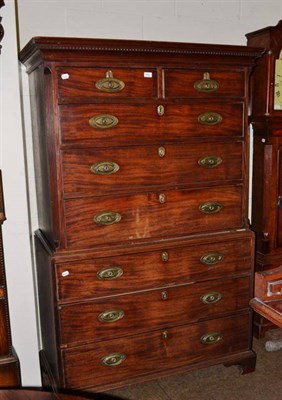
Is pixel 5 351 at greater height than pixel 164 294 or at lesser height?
lesser

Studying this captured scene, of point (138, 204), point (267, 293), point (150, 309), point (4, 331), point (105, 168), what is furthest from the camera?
point (150, 309)

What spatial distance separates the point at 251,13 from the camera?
307 cm

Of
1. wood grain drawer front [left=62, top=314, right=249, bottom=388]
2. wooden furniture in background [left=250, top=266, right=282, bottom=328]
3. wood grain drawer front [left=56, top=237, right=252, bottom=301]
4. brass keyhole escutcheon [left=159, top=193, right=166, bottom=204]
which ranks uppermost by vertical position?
brass keyhole escutcheon [left=159, top=193, right=166, bottom=204]

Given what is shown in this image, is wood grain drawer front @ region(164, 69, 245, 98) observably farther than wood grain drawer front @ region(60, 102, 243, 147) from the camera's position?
Yes

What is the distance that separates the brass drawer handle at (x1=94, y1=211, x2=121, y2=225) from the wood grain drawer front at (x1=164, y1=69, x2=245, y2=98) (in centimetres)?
67

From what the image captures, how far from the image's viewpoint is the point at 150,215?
2344 millimetres

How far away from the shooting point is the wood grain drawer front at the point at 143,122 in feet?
6.98

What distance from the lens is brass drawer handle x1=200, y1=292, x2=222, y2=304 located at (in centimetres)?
253

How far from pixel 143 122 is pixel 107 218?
527 mm

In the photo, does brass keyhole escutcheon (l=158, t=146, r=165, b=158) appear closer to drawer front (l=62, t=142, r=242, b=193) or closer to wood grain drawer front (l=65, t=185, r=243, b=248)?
drawer front (l=62, t=142, r=242, b=193)

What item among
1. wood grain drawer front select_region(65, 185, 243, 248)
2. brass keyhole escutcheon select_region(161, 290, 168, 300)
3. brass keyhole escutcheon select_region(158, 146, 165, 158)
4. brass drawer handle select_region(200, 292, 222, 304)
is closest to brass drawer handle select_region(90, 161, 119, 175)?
wood grain drawer front select_region(65, 185, 243, 248)

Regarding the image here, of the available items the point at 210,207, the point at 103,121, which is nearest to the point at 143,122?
the point at 103,121

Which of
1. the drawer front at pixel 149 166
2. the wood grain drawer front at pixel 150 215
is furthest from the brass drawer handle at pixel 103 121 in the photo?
the wood grain drawer front at pixel 150 215

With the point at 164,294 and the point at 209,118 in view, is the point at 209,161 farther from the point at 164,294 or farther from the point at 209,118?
the point at 164,294
